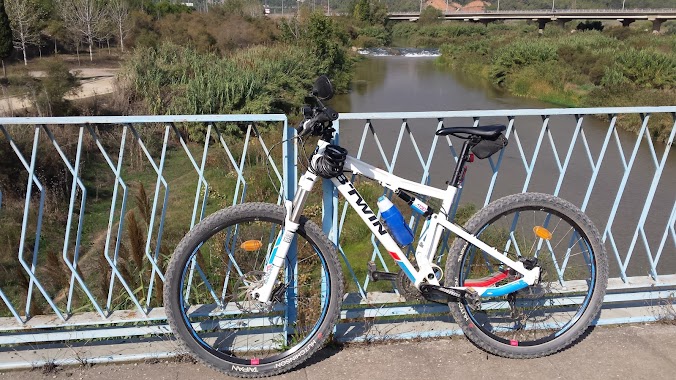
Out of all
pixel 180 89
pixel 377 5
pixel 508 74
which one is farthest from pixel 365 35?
pixel 180 89

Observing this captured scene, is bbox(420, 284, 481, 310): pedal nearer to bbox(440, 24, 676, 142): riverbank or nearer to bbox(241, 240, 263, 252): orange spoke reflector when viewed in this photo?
bbox(241, 240, 263, 252): orange spoke reflector

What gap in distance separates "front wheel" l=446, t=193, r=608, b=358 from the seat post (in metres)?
0.21

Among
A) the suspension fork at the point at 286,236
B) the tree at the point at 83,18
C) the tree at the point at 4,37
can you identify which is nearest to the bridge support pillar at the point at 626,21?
the tree at the point at 83,18

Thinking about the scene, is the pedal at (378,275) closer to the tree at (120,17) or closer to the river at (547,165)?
the river at (547,165)

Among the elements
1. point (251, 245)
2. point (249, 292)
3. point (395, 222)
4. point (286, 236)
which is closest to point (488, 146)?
point (395, 222)

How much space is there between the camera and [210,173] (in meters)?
11.2

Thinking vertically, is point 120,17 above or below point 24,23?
above

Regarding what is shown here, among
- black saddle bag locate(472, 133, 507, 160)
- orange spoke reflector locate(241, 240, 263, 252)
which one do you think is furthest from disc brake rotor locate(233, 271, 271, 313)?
black saddle bag locate(472, 133, 507, 160)

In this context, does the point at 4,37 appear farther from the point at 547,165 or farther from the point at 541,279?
the point at 541,279

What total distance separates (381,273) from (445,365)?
594 mm

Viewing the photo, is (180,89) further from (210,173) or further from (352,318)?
(352,318)

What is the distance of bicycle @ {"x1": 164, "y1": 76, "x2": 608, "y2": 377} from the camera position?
2.88 m

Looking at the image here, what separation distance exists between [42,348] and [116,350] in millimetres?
387

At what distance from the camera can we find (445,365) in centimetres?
313
